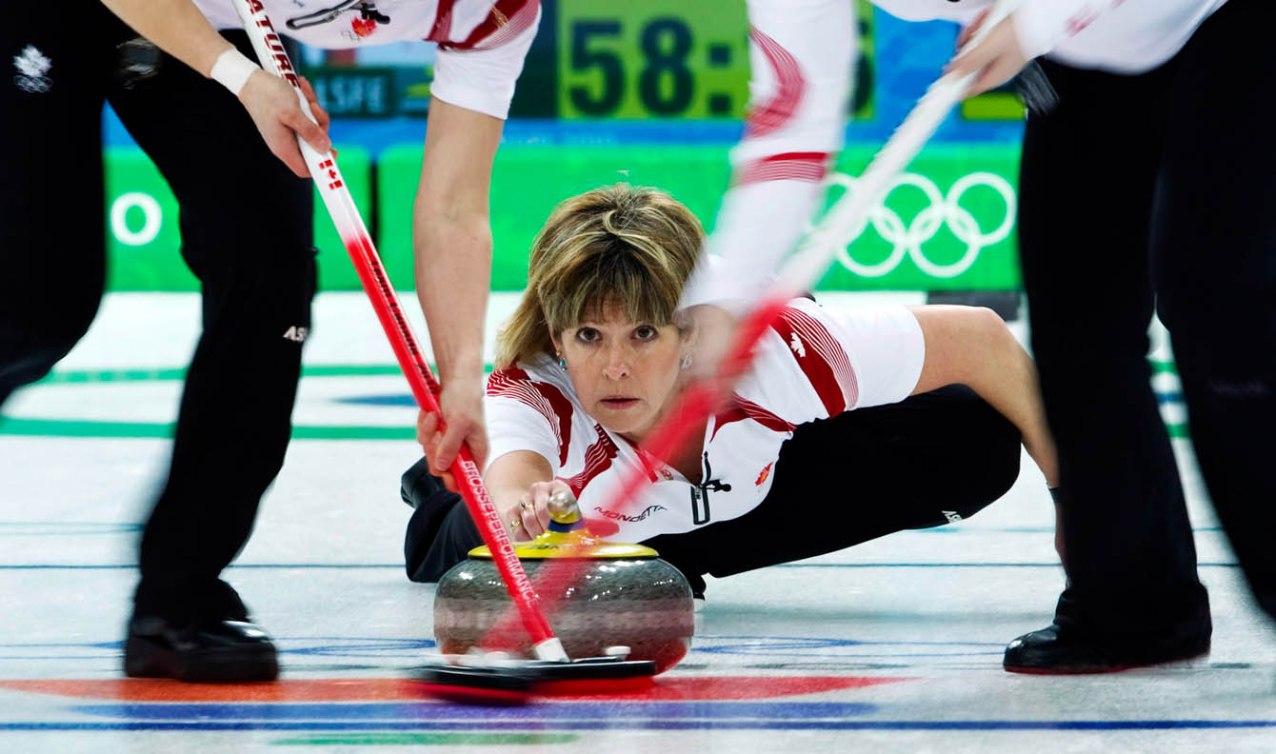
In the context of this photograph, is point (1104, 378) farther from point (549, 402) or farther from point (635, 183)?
point (635, 183)

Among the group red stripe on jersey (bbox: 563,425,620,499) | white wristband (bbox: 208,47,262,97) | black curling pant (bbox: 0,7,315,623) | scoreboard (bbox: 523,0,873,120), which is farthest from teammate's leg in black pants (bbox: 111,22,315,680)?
scoreboard (bbox: 523,0,873,120)

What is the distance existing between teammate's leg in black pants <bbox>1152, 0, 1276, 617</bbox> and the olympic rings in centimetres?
516

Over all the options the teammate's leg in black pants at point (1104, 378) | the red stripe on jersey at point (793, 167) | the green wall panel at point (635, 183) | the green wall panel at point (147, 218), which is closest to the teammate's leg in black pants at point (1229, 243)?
the teammate's leg in black pants at point (1104, 378)

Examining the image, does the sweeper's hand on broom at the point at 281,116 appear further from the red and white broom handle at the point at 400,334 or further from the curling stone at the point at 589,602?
the curling stone at the point at 589,602

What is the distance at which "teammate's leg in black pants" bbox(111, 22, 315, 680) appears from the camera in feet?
7.33

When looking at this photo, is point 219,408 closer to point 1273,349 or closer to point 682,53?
point 1273,349

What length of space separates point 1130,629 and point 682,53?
5.29 meters

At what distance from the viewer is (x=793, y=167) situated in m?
2.09

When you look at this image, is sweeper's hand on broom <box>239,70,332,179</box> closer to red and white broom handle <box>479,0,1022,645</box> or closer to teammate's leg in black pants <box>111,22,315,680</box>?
→ teammate's leg in black pants <box>111,22,315,680</box>

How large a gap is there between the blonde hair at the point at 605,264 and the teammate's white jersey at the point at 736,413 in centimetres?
11

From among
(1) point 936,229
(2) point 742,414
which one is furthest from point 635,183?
(2) point 742,414

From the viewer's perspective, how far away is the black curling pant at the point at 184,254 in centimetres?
219

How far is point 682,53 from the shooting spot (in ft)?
24.1

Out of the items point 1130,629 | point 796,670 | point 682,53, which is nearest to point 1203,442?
point 1130,629
